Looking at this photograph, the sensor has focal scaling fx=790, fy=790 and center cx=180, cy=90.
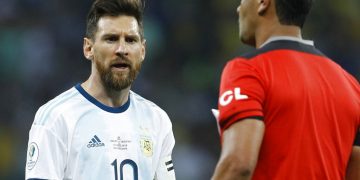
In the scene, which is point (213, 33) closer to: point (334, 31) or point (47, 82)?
point (334, 31)

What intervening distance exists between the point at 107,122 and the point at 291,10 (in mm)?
1554

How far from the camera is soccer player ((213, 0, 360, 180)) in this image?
10.3 feet

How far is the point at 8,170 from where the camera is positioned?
880cm

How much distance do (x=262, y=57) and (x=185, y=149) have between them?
19.7ft

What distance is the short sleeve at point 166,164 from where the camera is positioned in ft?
15.3

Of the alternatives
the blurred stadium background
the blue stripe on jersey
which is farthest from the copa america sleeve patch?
the blurred stadium background

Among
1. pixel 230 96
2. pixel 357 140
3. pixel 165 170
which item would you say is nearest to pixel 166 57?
pixel 165 170

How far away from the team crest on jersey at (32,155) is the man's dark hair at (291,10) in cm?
161

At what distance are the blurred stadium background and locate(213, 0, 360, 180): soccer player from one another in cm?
559

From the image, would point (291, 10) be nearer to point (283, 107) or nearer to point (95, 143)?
point (283, 107)

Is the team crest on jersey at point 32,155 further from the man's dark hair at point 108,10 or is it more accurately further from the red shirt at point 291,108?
the red shirt at point 291,108

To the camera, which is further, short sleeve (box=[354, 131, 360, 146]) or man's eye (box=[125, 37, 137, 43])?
man's eye (box=[125, 37, 137, 43])

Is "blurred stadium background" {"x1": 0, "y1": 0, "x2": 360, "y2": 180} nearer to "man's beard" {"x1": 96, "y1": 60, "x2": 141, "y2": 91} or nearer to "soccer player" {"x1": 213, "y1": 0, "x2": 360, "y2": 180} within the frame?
"man's beard" {"x1": 96, "y1": 60, "x2": 141, "y2": 91}

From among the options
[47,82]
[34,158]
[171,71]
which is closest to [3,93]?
[47,82]
